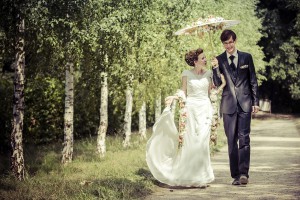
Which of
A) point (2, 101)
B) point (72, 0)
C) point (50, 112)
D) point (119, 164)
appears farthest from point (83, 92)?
point (72, 0)

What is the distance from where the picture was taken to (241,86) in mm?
8359

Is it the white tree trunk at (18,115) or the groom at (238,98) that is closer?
the groom at (238,98)

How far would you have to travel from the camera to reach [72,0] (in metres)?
8.75

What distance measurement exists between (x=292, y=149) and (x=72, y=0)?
9.04 meters

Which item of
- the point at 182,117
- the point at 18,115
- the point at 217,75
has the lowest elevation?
the point at 18,115

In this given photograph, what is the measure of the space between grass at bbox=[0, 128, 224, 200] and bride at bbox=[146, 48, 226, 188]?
45cm

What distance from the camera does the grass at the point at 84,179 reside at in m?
7.63

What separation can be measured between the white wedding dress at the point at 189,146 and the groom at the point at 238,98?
38 cm

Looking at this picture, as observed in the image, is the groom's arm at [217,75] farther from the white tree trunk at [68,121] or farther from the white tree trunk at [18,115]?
the white tree trunk at [68,121]

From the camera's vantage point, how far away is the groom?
27.3ft

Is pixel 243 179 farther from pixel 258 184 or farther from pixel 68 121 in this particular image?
pixel 68 121

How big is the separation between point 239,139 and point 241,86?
89 centimetres

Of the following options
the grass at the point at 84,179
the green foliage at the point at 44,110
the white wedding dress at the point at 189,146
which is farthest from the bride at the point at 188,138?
the green foliage at the point at 44,110

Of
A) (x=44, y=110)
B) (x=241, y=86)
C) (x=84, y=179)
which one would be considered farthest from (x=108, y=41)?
(x=44, y=110)
